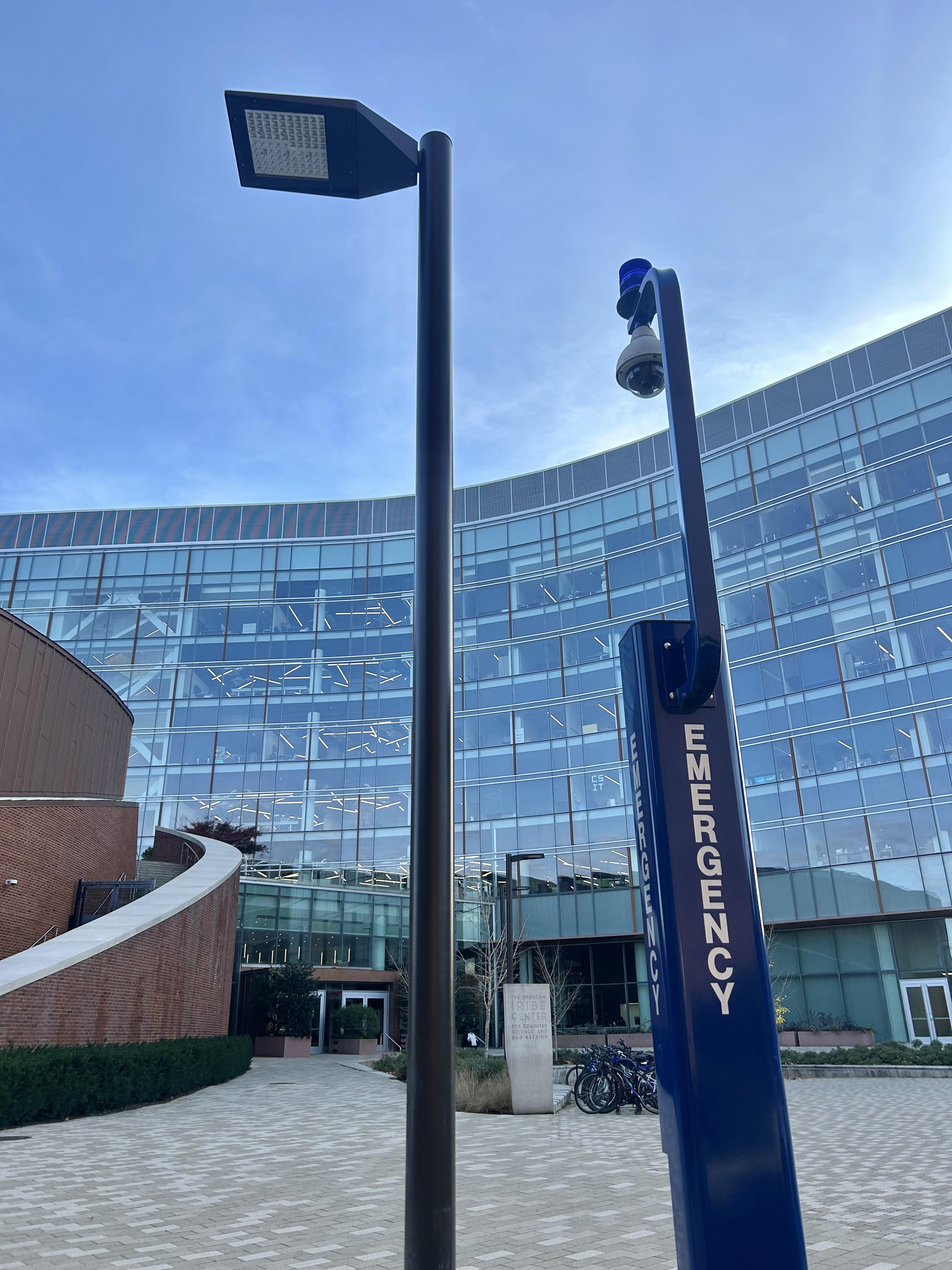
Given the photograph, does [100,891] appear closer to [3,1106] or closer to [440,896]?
[3,1106]

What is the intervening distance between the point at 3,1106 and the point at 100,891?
8.57 m

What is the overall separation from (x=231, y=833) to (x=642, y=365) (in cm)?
4329

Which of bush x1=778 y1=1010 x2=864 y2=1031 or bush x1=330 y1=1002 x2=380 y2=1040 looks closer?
bush x1=778 y1=1010 x2=864 y2=1031

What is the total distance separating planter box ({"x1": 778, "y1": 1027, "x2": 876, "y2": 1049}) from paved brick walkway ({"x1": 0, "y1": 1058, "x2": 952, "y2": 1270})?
21.0m

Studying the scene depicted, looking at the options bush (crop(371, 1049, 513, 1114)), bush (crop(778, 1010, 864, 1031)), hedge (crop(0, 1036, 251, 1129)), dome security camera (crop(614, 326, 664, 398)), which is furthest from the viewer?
bush (crop(778, 1010, 864, 1031))

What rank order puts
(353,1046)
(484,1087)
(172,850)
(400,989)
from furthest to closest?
1. (400,989)
2. (353,1046)
3. (172,850)
4. (484,1087)

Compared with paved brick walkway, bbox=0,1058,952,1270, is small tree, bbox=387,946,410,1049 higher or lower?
higher

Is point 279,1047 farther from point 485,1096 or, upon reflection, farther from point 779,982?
point 779,982

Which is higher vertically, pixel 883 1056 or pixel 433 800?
pixel 433 800

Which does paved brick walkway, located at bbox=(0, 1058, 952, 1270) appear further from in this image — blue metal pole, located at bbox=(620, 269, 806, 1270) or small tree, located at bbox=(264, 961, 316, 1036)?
small tree, located at bbox=(264, 961, 316, 1036)

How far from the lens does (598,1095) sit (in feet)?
55.5

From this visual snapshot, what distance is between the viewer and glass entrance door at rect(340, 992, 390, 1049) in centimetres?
4147

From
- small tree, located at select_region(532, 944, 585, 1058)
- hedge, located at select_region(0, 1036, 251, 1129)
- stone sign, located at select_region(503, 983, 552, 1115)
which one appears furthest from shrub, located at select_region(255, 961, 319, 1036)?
stone sign, located at select_region(503, 983, 552, 1115)

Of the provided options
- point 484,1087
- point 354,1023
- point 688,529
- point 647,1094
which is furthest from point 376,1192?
point 354,1023
